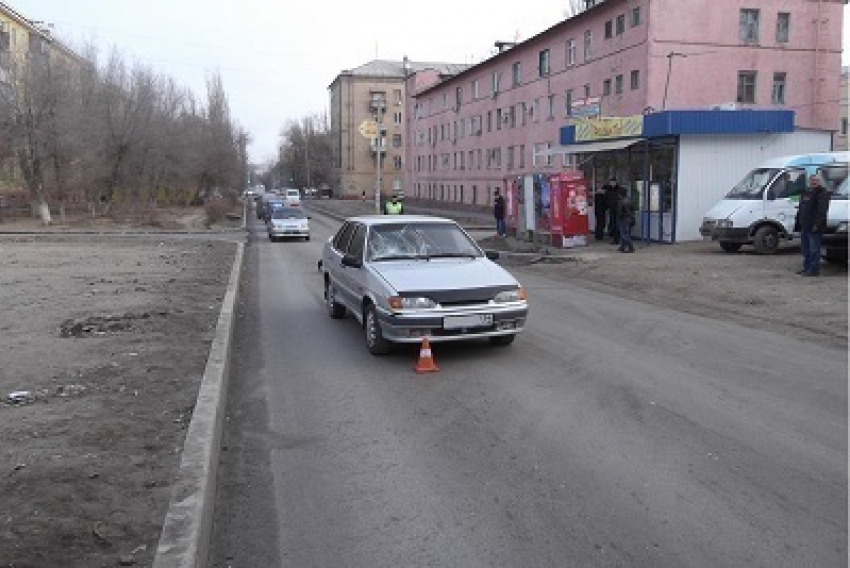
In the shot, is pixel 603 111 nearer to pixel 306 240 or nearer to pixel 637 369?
pixel 306 240

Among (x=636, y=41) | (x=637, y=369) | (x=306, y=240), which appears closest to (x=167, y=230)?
(x=306, y=240)

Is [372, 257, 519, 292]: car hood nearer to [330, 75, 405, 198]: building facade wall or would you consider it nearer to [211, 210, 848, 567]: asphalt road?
[211, 210, 848, 567]: asphalt road

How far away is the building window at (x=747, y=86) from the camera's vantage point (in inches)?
1444

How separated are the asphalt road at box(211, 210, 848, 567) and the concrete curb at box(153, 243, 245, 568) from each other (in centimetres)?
15

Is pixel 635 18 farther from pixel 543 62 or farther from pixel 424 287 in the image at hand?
pixel 424 287

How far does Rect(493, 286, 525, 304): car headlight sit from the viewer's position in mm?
8164

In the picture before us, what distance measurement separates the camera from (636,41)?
3591cm

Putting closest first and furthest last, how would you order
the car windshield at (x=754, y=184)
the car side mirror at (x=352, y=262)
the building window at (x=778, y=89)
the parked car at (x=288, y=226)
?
the car side mirror at (x=352, y=262)
the car windshield at (x=754, y=184)
the parked car at (x=288, y=226)
the building window at (x=778, y=89)

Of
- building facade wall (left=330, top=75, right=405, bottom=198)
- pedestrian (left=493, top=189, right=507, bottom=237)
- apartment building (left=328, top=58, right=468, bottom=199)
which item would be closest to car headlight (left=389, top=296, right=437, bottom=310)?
pedestrian (left=493, top=189, right=507, bottom=237)

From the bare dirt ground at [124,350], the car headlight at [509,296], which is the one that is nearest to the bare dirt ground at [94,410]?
the bare dirt ground at [124,350]

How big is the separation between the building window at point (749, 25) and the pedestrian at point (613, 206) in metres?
17.7

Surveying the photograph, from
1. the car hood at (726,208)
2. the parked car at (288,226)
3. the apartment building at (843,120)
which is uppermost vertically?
the apartment building at (843,120)

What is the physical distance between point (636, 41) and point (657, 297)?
25.8m

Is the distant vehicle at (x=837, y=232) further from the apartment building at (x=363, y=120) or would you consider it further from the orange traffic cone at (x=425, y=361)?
the apartment building at (x=363, y=120)
